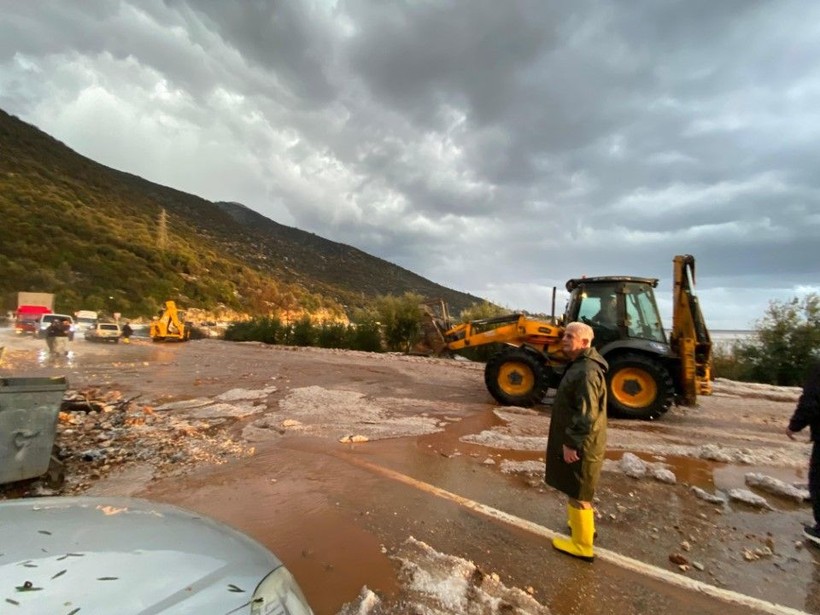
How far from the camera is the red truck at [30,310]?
26.7 m

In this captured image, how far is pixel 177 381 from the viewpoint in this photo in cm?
1133

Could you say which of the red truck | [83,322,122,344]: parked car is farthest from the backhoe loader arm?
the red truck

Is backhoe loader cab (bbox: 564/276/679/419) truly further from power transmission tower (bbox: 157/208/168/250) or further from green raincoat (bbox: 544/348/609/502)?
power transmission tower (bbox: 157/208/168/250)

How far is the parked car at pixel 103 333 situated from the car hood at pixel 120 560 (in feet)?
93.3

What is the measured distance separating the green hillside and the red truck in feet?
20.5

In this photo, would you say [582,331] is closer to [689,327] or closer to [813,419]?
[813,419]

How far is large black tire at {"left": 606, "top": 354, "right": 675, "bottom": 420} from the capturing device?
817cm

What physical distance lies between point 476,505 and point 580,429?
54.9 inches

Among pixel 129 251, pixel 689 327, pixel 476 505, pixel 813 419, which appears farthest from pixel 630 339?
pixel 129 251

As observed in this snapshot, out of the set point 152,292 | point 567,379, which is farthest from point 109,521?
point 152,292

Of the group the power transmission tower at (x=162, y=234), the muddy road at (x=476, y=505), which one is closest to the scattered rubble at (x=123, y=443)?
the muddy road at (x=476, y=505)

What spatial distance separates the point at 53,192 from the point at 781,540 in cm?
6863

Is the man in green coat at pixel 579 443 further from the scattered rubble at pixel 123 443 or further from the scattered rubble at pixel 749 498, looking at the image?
the scattered rubble at pixel 123 443

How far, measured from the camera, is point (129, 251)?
162ft
